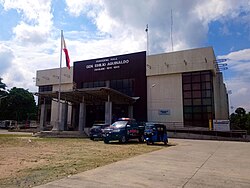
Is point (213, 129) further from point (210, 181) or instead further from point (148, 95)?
point (210, 181)

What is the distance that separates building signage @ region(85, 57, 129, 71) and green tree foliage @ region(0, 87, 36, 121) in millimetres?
27411

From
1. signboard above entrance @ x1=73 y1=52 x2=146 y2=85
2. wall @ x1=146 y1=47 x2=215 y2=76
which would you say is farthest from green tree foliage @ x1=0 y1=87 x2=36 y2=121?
wall @ x1=146 y1=47 x2=215 y2=76

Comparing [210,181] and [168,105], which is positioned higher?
[168,105]

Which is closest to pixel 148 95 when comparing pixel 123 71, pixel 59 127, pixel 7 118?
pixel 123 71

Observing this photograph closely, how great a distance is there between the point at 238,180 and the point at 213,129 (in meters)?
26.4

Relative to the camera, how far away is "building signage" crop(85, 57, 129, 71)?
4188cm

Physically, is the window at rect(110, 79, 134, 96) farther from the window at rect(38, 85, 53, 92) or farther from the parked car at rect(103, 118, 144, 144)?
the parked car at rect(103, 118, 144, 144)

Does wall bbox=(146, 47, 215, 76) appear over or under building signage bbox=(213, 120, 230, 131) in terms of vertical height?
over

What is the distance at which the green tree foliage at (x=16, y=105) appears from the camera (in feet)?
202

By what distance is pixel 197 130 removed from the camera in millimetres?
31812

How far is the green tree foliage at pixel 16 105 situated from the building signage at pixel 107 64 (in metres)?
27.4

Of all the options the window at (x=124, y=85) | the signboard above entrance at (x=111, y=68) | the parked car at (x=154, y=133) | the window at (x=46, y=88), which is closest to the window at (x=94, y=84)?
the signboard above entrance at (x=111, y=68)

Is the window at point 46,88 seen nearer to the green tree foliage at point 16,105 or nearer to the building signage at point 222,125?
the green tree foliage at point 16,105

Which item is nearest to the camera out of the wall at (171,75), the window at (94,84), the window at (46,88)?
the wall at (171,75)
